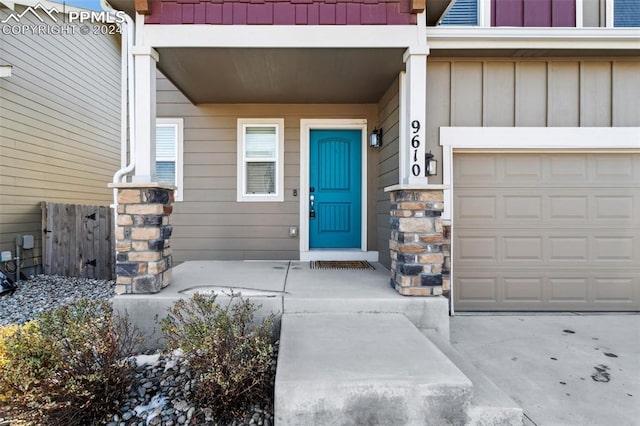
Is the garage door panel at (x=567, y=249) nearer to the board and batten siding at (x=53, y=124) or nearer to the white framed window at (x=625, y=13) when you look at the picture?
the white framed window at (x=625, y=13)

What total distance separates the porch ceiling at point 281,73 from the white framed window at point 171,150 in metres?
0.52

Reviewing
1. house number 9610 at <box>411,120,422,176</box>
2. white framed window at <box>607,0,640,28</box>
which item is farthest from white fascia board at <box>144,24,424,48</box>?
white framed window at <box>607,0,640,28</box>

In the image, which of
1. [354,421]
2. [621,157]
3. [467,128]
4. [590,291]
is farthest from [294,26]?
[590,291]

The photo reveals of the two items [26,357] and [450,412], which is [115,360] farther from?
[450,412]

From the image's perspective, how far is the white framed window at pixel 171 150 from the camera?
16.2ft

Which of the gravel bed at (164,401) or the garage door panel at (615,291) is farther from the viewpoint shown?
the garage door panel at (615,291)

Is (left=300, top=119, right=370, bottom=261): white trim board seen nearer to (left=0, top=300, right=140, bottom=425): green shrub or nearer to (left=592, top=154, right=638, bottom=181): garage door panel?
(left=592, top=154, right=638, bottom=181): garage door panel

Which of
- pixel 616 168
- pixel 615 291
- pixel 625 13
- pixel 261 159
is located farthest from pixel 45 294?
pixel 625 13

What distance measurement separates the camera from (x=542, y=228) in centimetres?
389

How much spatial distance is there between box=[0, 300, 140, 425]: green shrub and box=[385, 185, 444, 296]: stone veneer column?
2262 mm

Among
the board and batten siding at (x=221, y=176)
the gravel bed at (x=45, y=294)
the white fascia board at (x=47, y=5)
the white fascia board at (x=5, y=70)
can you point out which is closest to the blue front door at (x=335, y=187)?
the board and batten siding at (x=221, y=176)

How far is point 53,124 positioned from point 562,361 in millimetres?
8031

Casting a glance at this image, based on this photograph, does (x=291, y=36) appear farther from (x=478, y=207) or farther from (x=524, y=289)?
(x=524, y=289)

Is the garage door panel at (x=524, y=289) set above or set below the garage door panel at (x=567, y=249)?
below
